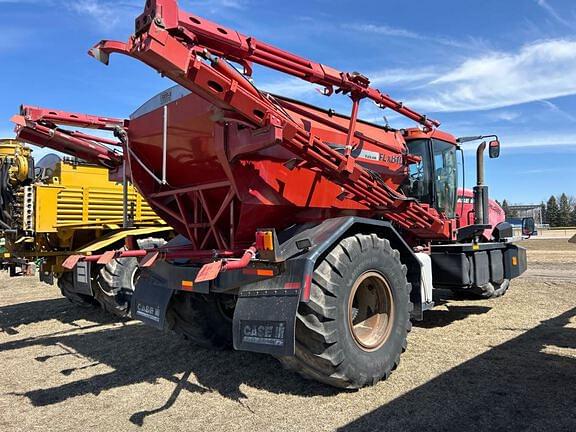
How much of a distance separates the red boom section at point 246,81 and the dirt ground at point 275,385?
1741mm

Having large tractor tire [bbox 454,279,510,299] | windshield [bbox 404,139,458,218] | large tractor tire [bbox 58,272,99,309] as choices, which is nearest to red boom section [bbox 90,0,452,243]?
windshield [bbox 404,139,458,218]

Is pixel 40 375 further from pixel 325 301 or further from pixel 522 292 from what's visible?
pixel 522 292

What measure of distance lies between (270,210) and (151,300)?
1742 millimetres

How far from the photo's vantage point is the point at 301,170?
490cm

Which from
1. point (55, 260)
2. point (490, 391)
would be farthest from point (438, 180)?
point (55, 260)

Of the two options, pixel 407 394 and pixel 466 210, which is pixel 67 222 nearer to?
pixel 407 394

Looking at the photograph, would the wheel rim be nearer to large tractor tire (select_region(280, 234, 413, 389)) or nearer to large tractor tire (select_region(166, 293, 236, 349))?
large tractor tire (select_region(280, 234, 413, 389))

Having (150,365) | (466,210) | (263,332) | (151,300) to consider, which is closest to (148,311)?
(151,300)

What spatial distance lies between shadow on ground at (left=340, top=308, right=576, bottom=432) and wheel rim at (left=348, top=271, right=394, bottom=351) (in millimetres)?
637

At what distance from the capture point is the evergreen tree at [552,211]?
270 feet

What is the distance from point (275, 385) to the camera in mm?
4711

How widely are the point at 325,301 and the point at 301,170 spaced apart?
1382 mm

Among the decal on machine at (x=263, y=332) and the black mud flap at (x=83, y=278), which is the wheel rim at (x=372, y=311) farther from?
the black mud flap at (x=83, y=278)

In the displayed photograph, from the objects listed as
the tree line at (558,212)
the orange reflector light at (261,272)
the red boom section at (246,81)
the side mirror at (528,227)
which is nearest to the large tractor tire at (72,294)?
the red boom section at (246,81)
